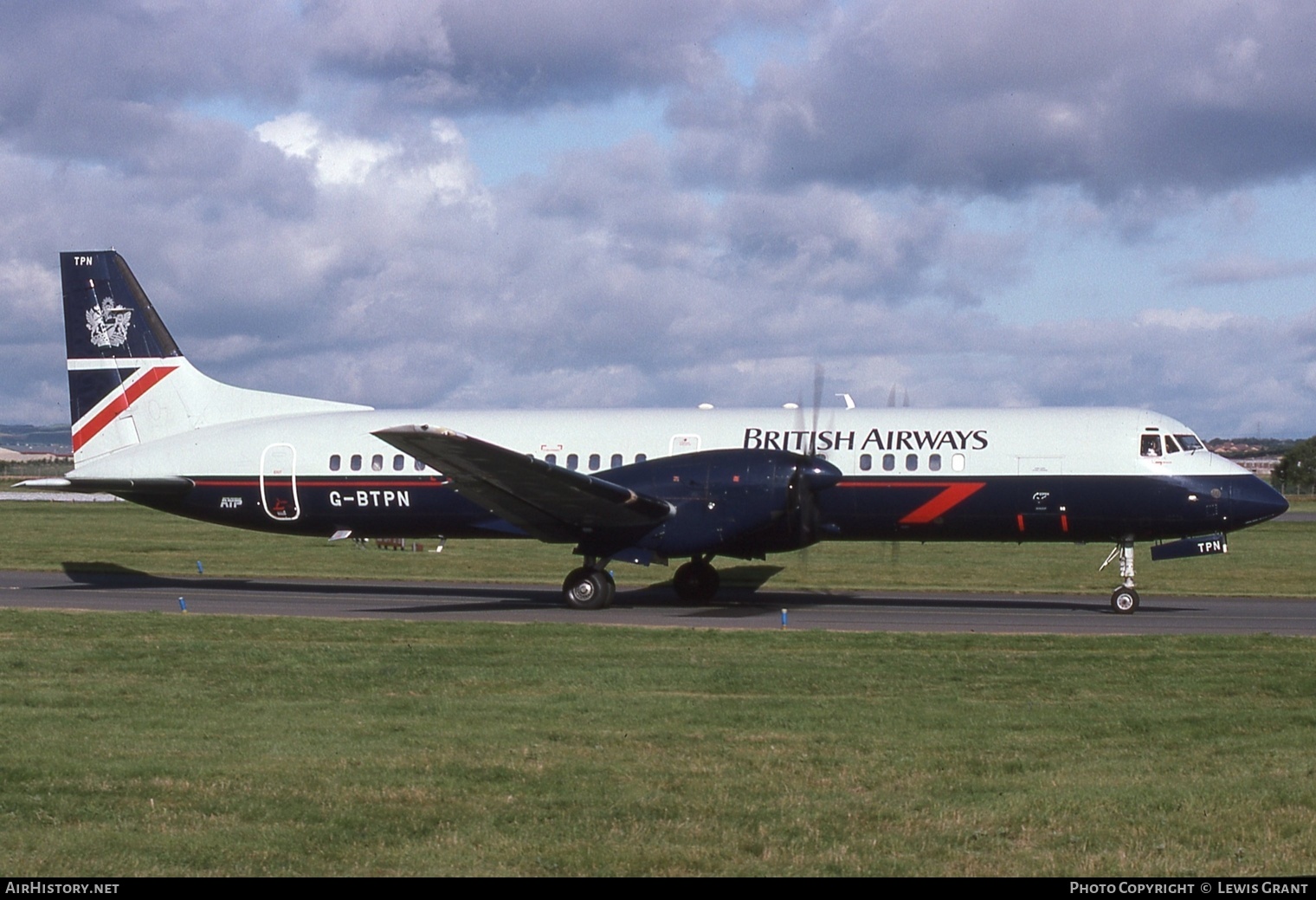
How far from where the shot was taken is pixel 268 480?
25578 mm

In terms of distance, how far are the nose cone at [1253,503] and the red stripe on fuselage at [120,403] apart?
68.9ft

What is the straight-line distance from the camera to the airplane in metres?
22.0

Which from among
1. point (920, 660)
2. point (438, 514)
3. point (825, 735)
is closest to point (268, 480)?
point (438, 514)

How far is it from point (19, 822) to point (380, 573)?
80.8 ft

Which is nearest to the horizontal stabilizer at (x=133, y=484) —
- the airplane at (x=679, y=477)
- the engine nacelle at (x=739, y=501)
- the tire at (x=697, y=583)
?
the airplane at (x=679, y=477)

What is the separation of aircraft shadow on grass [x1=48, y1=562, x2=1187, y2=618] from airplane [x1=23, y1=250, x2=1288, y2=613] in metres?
1.06

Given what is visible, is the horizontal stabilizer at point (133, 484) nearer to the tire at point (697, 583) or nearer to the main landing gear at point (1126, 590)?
the tire at point (697, 583)

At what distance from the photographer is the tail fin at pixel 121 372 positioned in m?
27.1

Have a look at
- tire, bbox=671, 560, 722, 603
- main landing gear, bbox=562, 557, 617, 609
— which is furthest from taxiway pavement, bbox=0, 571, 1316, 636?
tire, bbox=671, 560, 722, 603

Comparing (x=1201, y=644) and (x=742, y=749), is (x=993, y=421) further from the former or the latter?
(x=742, y=749)

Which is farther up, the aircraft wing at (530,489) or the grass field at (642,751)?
the aircraft wing at (530,489)

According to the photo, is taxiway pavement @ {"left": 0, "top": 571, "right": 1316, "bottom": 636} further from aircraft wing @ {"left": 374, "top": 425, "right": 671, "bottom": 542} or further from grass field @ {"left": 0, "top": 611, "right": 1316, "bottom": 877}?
grass field @ {"left": 0, "top": 611, "right": 1316, "bottom": 877}

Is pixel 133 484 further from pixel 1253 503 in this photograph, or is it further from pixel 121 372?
pixel 1253 503

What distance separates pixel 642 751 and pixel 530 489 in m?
11.6
